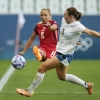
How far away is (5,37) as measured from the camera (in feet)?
71.8

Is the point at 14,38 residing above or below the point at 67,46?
below

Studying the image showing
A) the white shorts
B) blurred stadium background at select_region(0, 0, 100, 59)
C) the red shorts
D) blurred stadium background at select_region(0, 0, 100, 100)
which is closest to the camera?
the white shorts

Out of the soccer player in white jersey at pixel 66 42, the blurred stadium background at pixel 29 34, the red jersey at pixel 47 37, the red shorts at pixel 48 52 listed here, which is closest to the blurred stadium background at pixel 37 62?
the blurred stadium background at pixel 29 34

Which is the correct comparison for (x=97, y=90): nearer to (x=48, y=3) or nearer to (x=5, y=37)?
(x=5, y=37)

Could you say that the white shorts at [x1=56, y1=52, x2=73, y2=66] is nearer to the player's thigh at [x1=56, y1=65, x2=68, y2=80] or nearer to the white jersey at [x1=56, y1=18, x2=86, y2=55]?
the white jersey at [x1=56, y1=18, x2=86, y2=55]

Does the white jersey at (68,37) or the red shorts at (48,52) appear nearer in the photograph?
the white jersey at (68,37)

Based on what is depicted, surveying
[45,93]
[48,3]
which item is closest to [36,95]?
[45,93]

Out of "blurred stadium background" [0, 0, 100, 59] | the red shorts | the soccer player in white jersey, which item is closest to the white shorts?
the soccer player in white jersey

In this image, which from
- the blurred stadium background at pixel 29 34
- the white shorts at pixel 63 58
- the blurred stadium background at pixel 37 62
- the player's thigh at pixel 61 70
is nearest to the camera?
the white shorts at pixel 63 58

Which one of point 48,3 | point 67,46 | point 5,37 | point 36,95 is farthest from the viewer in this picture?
point 48,3

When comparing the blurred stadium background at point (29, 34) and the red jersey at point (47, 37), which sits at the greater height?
the red jersey at point (47, 37)

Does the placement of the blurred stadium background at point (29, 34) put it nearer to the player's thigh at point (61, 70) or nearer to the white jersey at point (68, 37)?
the player's thigh at point (61, 70)

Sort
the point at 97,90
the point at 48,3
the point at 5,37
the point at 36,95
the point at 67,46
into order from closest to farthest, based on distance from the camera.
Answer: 1. the point at 67,46
2. the point at 36,95
3. the point at 97,90
4. the point at 5,37
5. the point at 48,3

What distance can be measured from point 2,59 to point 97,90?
12005 millimetres
